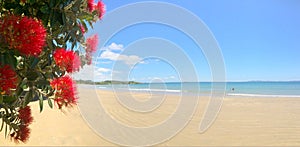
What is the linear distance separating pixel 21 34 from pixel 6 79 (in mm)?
151

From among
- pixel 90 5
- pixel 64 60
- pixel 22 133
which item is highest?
pixel 90 5

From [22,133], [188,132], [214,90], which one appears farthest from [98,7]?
[214,90]

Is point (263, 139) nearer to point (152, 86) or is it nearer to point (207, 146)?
point (207, 146)

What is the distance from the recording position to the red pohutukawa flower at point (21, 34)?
2.89ft

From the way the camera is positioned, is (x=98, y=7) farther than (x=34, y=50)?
Yes

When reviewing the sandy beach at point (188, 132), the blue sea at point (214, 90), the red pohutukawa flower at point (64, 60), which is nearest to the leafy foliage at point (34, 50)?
the red pohutukawa flower at point (64, 60)

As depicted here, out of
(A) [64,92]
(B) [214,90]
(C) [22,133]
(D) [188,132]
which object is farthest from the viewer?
(B) [214,90]

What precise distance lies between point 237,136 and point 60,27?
436cm

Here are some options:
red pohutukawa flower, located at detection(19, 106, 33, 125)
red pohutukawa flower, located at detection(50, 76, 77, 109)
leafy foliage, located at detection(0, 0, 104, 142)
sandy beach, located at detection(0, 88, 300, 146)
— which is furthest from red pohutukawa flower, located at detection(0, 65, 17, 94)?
sandy beach, located at detection(0, 88, 300, 146)

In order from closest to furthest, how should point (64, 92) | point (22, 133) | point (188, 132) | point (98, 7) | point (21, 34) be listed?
point (21, 34), point (64, 92), point (22, 133), point (98, 7), point (188, 132)

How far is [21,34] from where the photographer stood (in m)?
0.88

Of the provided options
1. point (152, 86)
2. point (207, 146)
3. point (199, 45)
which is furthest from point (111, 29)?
point (152, 86)

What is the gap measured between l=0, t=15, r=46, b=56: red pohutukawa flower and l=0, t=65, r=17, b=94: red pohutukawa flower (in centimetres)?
7

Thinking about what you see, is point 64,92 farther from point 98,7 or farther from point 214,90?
point 214,90
